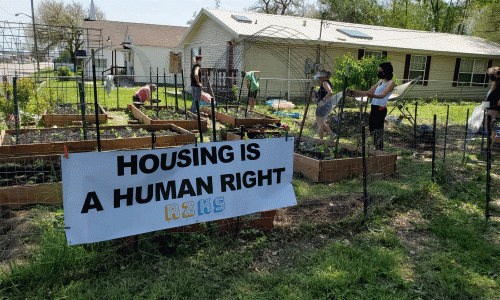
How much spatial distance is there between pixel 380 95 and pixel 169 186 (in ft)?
15.5

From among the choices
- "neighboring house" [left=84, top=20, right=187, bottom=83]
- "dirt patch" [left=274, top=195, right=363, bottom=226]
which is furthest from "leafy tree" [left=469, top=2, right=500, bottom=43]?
"dirt patch" [left=274, top=195, right=363, bottom=226]

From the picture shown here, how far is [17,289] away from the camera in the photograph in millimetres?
2869

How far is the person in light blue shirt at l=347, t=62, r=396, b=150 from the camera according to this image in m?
6.60

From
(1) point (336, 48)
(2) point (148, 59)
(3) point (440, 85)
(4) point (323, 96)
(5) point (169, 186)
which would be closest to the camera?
(5) point (169, 186)

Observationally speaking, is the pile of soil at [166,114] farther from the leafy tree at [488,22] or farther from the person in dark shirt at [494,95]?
the leafy tree at [488,22]

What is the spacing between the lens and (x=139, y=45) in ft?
89.5

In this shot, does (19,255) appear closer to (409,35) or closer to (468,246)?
(468,246)

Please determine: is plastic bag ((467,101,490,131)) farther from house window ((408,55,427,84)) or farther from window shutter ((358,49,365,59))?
house window ((408,55,427,84))

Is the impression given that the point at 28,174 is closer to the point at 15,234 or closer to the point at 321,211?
the point at 15,234

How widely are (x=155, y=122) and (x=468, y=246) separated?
290 inches

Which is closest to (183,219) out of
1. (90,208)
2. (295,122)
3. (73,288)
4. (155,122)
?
(90,208)

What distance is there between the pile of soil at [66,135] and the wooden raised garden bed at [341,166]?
148 inches

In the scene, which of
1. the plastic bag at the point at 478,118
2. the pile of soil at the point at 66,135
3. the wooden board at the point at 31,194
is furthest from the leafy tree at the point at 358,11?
the wooden board at the point at 31,194

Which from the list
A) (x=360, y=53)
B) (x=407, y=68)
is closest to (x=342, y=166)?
(x=360, y=53)
